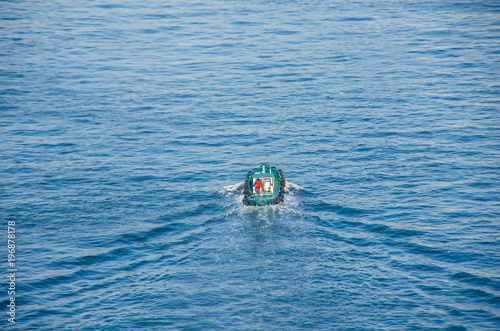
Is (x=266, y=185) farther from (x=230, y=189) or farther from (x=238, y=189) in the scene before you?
(x=230, y=189)

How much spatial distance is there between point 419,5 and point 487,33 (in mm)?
26915

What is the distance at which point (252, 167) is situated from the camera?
71.2 m

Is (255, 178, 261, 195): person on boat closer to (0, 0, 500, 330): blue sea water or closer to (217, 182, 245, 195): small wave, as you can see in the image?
A: (0, 0, 500, 330): blue sea water

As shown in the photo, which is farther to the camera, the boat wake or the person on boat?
the boat wake

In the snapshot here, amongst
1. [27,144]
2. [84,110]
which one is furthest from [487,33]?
[27,144]

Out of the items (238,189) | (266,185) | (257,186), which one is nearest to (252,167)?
(238,189)

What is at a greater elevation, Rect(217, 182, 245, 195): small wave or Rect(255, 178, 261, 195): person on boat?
Rect(255, 178, 261, 195): person on boat

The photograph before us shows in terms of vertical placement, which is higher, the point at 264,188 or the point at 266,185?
the point at 266,185

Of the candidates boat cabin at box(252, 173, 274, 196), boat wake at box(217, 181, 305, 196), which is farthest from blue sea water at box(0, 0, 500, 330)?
boat cabin at box(252, 173, 274, 196)

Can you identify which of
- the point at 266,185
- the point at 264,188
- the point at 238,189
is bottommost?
the point at 238,189

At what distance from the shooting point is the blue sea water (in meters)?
46.9

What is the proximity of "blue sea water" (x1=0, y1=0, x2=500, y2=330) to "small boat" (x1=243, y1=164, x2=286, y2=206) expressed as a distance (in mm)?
1170

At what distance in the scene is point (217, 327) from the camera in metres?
43.2

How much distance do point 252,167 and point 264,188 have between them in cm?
1060
